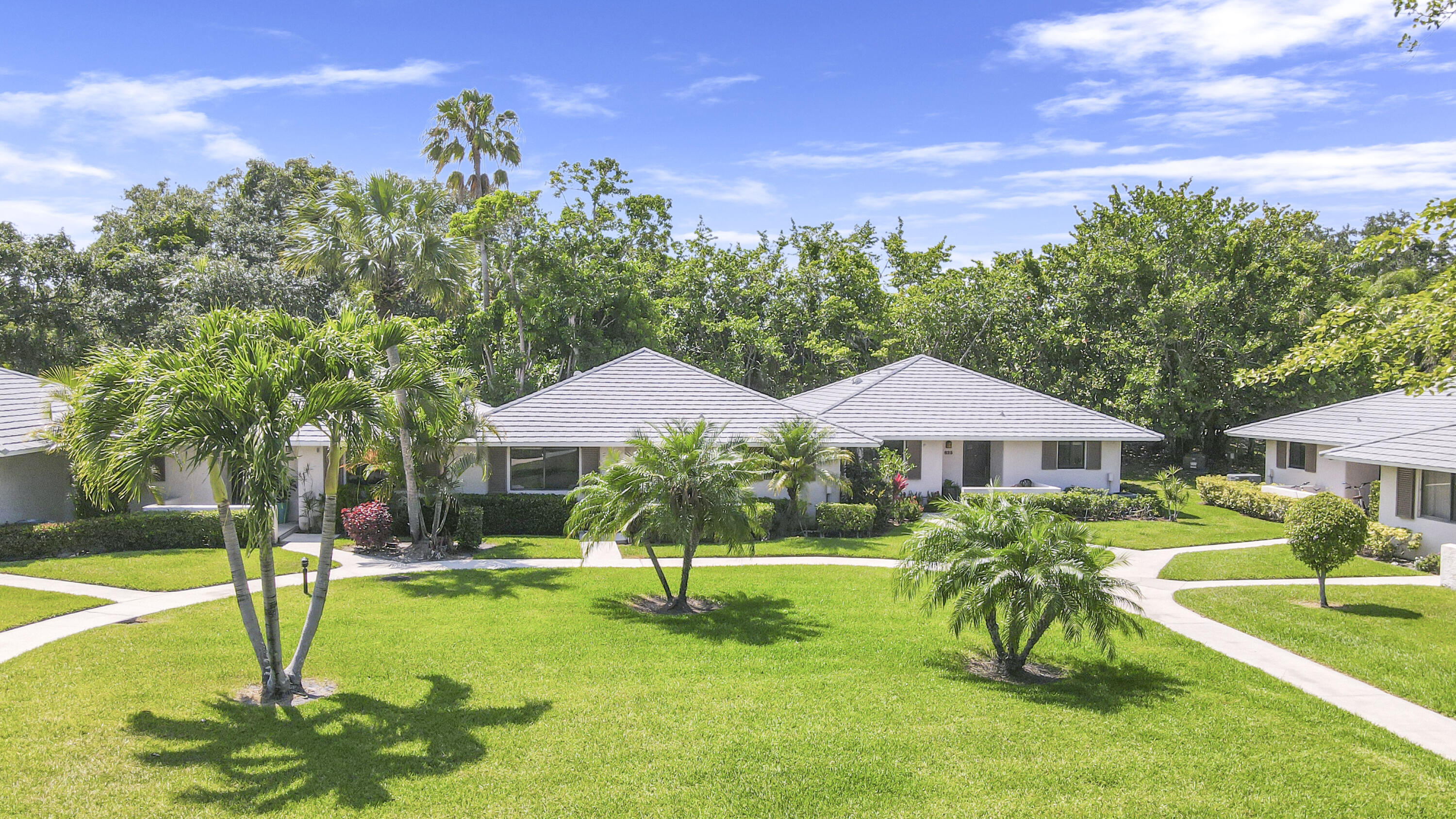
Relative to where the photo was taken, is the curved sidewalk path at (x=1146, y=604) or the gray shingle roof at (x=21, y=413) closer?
the curved sidewalk path at (x=1146, y=604)

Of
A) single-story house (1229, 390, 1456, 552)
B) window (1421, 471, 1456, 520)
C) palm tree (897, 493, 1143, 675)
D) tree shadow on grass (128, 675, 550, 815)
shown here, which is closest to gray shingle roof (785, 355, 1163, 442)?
single-story house (1229, 390, 1456, 552)

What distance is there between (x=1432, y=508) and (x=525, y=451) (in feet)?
79.7

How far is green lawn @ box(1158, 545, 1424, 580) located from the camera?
1983 centimetres

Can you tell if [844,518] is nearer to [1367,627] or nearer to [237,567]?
[1367,627]

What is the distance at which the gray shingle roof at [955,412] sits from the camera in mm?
29125

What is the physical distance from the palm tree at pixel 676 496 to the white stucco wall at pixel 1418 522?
17.8m

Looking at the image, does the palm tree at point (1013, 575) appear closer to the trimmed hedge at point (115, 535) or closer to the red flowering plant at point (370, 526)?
the red flowering plant at point (370, 526)

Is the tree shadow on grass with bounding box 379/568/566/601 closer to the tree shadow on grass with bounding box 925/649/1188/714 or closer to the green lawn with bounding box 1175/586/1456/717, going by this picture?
the tree shadow on grass with bounding box 925/649/1188/714

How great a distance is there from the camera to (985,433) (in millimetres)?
29000

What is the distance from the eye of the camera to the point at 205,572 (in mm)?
18672

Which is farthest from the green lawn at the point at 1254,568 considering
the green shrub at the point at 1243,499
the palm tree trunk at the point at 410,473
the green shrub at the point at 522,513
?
the palm tree trunk at the point at 410,473

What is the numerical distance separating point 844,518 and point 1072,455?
10746 mm

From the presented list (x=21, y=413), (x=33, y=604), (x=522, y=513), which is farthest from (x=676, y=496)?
(x=21, y=413)

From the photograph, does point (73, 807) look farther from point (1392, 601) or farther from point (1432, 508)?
point (1432, 508)
